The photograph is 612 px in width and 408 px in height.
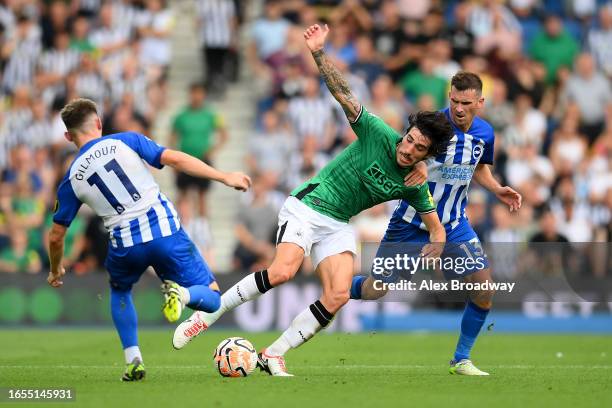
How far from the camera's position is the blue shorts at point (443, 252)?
1138cm

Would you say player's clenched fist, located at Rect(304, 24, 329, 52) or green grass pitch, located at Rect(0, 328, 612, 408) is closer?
green grass pitch, located at Rect(0, 328, 612, 408)

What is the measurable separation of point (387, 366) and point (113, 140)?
12.5ft

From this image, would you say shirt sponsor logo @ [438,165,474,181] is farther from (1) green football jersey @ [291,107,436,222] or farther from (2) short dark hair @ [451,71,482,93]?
(2) short dark hair @ [451,71,482,93]

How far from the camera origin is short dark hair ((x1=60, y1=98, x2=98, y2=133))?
33.3 ft

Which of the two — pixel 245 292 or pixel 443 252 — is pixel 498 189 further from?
pixel 245 292

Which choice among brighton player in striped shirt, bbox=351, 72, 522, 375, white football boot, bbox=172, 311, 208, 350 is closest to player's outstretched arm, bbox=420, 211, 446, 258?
brighton player in striped shirt, bbox=351, 72, 522, 375


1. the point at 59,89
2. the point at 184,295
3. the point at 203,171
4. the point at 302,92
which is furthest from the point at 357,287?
the point at 59,89

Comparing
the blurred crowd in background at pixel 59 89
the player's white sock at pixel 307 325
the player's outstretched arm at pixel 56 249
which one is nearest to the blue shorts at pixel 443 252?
the player's white sock at pixel 307 325

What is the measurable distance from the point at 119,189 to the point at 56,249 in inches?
29.8

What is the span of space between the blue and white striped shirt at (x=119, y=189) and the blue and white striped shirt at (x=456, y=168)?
2.46 m

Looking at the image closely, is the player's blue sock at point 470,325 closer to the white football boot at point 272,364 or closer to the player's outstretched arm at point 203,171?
the white football boot at point 272,364

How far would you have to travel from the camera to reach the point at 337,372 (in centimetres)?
1146

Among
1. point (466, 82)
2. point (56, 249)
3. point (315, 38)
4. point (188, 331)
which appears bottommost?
point (188, 331)

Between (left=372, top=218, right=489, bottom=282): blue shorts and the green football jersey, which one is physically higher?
the green football jersey
